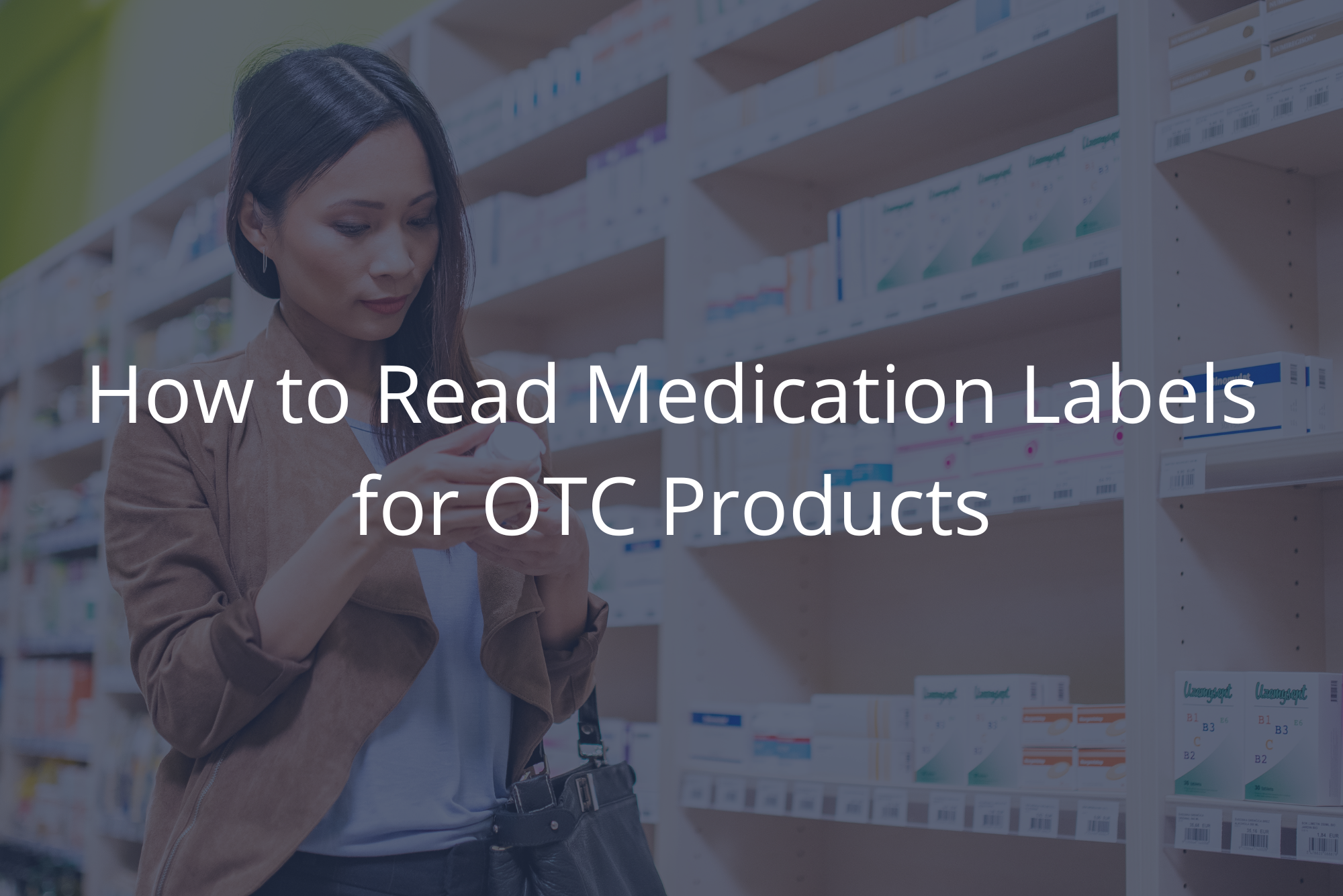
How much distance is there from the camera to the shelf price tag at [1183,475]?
6.44ft

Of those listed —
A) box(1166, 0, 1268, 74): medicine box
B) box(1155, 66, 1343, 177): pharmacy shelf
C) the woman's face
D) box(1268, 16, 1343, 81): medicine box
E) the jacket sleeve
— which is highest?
box(1166, 0, 1268, 74): medicine box

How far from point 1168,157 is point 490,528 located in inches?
54.1

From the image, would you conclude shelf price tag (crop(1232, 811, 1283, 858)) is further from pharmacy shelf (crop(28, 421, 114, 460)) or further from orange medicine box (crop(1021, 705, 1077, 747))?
pharmacy shelf (crop(28, 421, 114, 460))

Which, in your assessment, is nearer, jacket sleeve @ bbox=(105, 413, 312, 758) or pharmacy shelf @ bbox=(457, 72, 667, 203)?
jacket sleeve @ bbox=(105, 413, 312, 758)

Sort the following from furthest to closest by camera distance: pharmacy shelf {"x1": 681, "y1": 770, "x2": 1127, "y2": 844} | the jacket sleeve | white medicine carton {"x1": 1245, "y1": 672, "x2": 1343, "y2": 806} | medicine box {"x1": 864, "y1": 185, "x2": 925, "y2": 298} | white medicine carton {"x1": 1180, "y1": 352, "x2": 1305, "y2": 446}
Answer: medicine box {"x1": 864, "y1": 185, "x2": 925, "y2": 298}
pharmacy shelf {"x1": 681, "y1": 770, "x2": 1127, "y2": 844}
white medicine carton {"x1": 1180, "y1": 352, "x2": 1305, "y2": 446}
white medicine carton {"x1": 1245, "y1": 672, "x2": 1343, "y2": 806}
the jacket sleeve

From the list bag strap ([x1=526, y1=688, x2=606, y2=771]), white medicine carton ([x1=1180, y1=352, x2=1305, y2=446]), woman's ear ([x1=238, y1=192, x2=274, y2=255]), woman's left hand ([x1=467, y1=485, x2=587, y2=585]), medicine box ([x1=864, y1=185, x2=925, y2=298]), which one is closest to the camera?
woman's left hand ([x1=467, y1=485, x2=587, y2=585])


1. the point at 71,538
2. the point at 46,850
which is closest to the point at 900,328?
the point at 71,538

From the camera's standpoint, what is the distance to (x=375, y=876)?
1300 millimetres

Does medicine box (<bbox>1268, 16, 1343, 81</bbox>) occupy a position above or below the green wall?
below

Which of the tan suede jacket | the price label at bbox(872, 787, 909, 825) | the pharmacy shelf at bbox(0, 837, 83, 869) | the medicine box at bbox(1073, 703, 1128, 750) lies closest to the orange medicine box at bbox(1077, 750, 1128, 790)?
the medicine box at bbox(1073, 703, 1128, 750)

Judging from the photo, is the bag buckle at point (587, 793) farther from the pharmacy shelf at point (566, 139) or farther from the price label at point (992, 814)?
the pharmacy shelf at point (566, 139)

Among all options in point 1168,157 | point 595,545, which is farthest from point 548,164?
point 1168,157

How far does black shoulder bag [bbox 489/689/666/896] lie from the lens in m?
1.37

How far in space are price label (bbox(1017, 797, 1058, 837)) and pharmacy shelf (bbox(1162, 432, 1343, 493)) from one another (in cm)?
58
